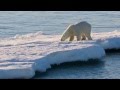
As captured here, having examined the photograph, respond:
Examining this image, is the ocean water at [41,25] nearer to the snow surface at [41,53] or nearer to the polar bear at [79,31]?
the snow surface at [41,53]

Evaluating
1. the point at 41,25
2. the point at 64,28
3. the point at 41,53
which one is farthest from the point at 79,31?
the point at 41,53

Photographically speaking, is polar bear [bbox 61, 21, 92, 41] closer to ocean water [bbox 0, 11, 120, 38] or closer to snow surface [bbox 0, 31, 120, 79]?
snow surface [bbox 0, 31, 120, 79]

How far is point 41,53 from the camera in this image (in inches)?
177

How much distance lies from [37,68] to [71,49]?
92 cm

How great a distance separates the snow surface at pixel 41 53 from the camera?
3.37 meters

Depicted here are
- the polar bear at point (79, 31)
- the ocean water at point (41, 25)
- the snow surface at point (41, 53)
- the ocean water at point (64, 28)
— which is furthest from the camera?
the ocean water at point (41, 25)

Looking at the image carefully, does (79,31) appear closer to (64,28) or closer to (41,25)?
(64,28)

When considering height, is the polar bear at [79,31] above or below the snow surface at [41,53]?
above

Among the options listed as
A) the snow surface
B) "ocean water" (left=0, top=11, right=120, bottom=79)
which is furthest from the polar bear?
"ocean water" (left=0, top=11, right=120, bottom=79)

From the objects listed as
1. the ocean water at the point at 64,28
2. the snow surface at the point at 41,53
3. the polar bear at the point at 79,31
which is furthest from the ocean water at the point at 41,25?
the polar bear at the point at 79,31

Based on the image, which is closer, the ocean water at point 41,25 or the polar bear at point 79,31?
the polar bear at point 79,31

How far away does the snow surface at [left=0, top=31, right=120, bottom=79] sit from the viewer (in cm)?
337
